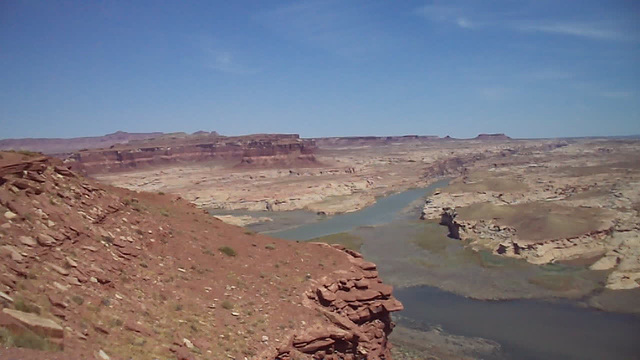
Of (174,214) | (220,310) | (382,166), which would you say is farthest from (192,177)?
(220,310)

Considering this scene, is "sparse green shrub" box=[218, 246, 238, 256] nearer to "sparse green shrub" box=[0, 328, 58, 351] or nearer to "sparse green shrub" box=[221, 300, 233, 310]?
"sparse green shrub" box=[221, 300, 233, 310]

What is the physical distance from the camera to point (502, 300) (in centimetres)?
3256

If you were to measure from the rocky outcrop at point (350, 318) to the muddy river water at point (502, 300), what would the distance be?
11.8 meters

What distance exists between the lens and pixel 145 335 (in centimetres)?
975

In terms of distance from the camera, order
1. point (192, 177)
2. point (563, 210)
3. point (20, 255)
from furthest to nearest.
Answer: point (192, 177) → point (563, 210) → point (20, 255)

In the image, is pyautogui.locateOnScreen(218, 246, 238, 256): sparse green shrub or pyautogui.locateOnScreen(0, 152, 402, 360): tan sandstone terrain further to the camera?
pyautogui.locateOnScreen(218, 246, 238, 256): sparse green shrub

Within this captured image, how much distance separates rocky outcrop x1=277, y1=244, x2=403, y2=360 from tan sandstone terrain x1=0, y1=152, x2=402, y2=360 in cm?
5

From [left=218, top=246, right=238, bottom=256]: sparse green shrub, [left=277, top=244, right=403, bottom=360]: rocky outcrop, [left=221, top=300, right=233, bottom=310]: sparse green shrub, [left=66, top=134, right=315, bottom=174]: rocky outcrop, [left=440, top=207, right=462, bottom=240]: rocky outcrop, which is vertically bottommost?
[left=440, top=207, right=462, bottom=240]: rocky outcrop

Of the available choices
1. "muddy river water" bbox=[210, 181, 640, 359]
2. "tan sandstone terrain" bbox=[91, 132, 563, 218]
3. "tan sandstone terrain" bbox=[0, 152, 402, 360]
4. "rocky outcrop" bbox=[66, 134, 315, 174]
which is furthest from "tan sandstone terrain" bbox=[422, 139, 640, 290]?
"rocky outcrop" bbox=[66, 134, 315, 174]

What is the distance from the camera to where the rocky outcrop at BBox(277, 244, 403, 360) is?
13.7 m

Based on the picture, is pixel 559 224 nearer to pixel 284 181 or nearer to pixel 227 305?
pixel 227 305

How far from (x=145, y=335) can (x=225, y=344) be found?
A: 7.59 ft

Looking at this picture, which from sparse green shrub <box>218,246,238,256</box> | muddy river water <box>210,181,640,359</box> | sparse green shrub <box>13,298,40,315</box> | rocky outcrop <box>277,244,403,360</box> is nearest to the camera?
sparse green shrub <box>13,298,40,315</box>

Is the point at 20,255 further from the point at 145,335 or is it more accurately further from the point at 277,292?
the point at 277,292
